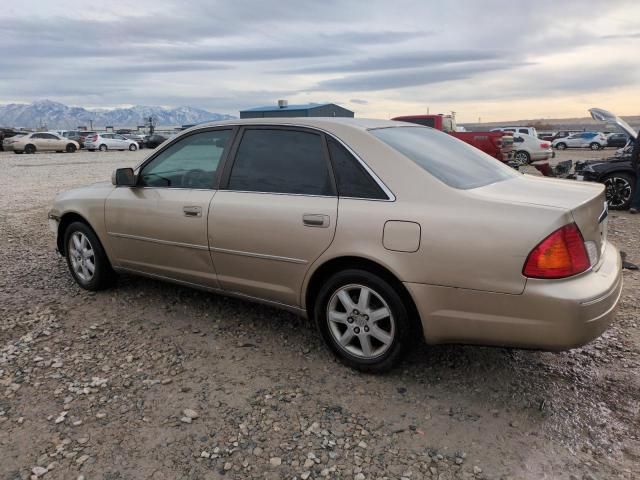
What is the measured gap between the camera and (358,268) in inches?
120

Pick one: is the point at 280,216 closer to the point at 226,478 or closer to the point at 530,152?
the point at 226,478

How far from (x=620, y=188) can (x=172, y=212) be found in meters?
8.43

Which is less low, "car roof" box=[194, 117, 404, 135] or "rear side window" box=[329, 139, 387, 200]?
"car roof" box=[194, 117, 404, 135]

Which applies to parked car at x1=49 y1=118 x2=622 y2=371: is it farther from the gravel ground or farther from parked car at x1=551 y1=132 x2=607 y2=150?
parked car at x1=551 y1=132 x2=607 y2=150

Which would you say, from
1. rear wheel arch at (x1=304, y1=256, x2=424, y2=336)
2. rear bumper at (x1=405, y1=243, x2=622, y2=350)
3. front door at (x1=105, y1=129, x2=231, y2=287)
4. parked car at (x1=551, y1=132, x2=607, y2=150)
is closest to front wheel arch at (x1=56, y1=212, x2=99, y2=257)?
front door at (x1=105, y1=129, x2=231, y2=287)

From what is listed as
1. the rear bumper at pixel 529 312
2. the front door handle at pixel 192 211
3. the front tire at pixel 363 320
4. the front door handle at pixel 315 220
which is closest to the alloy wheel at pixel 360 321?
the front tire at pixel 363 320

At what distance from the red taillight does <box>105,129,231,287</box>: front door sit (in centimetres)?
221

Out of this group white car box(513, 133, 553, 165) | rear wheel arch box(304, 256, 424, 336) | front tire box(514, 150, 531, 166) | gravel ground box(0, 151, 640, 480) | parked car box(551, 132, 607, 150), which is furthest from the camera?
parked car box(551, 132, 607, 150)

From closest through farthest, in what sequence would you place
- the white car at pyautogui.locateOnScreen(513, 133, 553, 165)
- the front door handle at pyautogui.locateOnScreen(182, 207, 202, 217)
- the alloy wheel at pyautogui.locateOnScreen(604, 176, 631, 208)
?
1. the front door handle at pyautogui.locateOnScreen(182, 207, 202, 217)
2. the alloy wheel at pyautogui.locateOnScreen(604, 176, 631, 208)
3. the white car at pyautogui.locateOnScreen(513, 133, 553, 165)

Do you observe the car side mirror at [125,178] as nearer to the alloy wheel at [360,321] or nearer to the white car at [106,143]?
the alloy wheel at [360,321]

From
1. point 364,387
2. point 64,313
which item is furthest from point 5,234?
point 364,387

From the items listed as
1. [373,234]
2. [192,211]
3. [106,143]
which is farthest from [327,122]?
[106,143]

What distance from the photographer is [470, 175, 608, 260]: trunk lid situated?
2662 millimetres

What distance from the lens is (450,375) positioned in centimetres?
321
